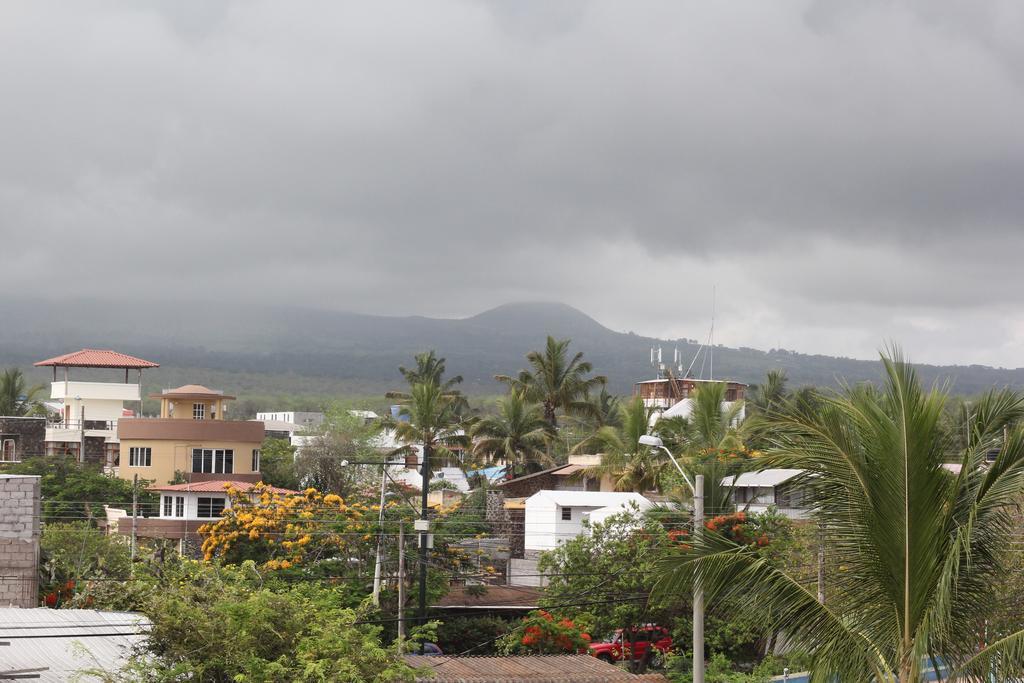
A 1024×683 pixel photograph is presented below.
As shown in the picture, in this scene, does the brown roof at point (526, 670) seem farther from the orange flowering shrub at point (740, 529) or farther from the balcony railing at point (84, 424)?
the balcony railing at point (84, 424)

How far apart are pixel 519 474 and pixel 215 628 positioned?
50.3 m

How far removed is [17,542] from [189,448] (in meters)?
35.8

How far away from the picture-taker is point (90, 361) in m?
84.6

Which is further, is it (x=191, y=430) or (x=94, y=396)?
(x=94, y=396)

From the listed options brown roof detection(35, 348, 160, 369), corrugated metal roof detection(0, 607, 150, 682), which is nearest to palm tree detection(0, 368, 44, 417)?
brown roof detection(35, 348, 160, 369)

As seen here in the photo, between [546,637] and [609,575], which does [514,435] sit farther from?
[546,637]

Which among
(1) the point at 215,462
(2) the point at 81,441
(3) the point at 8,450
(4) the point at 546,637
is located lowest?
(4) the point at 546,637

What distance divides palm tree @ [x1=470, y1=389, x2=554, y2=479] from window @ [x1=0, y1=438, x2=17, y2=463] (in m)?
25.4

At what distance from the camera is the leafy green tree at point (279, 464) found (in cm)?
7031

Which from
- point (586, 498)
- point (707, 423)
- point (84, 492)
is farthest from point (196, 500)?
point (707, 423)

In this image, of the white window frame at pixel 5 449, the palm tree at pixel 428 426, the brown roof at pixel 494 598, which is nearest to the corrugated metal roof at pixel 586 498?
the brown roof at pixel 494 598

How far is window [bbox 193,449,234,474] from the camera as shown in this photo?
60469mm

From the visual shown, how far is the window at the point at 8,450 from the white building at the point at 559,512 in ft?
105

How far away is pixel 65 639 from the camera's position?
2034 cm
